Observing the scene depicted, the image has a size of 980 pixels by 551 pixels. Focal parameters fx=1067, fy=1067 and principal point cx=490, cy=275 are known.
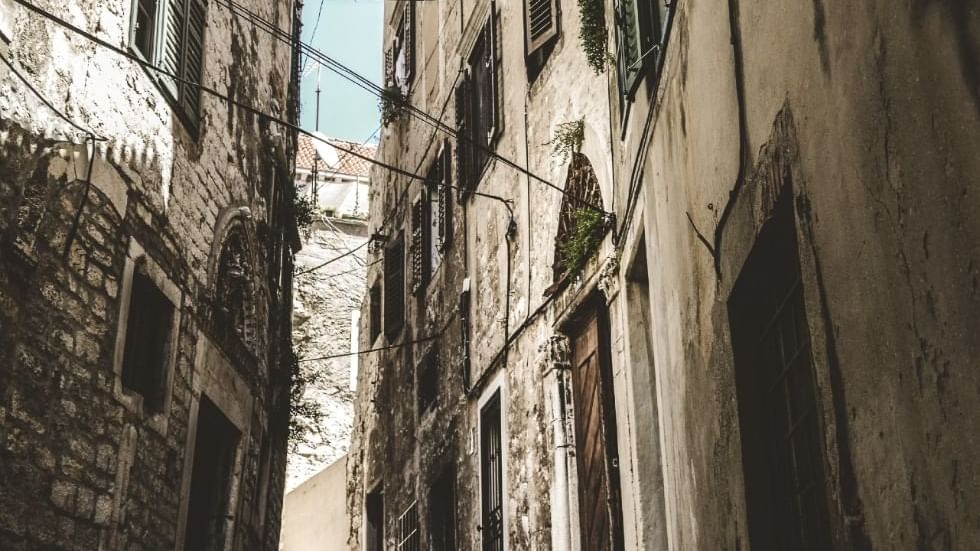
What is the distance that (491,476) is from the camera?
9.81 meters

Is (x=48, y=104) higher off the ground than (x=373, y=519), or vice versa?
(x=48, y=104)

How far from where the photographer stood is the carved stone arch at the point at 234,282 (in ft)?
29.3

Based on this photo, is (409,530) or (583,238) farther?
(409,530)

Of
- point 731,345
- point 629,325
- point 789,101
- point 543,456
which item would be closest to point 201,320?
point 543,456

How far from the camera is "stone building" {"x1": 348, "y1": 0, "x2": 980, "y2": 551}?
222 centimetres

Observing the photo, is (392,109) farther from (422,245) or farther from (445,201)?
(445,201)

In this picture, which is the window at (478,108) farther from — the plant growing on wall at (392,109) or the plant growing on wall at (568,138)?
the plant growing on wall at (392,109)

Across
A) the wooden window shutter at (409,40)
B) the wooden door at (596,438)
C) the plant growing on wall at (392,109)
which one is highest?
the wooden window shutter at (409,40)

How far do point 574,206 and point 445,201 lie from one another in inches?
171

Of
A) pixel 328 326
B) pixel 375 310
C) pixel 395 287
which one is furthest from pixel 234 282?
pixel 328 326

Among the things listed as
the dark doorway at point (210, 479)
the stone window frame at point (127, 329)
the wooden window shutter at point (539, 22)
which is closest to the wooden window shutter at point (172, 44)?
the stone window frame at point (127, 329)

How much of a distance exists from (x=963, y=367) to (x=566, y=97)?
21.7 feet

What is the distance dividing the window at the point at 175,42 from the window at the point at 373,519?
25.7 feet

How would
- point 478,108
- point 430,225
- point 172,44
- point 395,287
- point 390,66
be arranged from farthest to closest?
point 390,66, point 395,287, point 430,225, point 478,108, point 172,44
